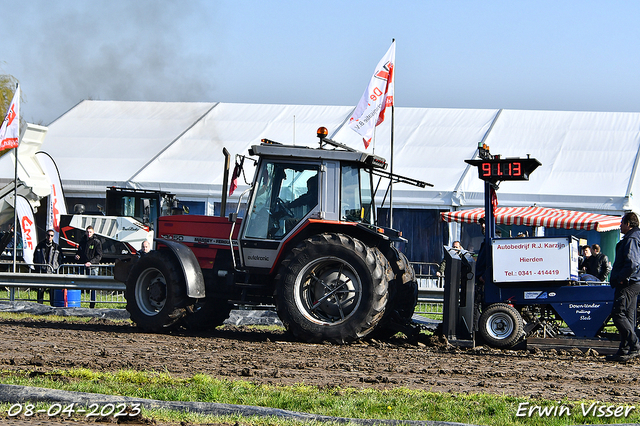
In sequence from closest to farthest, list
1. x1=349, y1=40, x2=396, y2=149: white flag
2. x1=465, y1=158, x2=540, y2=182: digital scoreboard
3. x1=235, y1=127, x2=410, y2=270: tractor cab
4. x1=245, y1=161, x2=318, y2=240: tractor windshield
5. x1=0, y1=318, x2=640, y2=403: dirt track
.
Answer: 1. x1=0, y1=318, x2=640, y2=403: dirt track
2. x1=465, y1=158, x2=540, y2=182: digital scoreboard
3. x1=235, y1=127, x2=410, y2=270: tractor cab
4. x1=245, y1=161, x2=318, y2=240: tractor windshield
5. x1=349, y1=40, x2=396, y2=149: white flag

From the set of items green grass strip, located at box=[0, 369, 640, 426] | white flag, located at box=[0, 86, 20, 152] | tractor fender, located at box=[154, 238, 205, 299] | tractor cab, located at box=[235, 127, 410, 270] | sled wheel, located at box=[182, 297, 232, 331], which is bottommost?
green grass strip, located at box=[0, 369, 640, 426]

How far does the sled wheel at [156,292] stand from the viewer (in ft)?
32.3

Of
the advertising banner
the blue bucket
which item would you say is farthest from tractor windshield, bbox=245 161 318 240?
the blue bucket

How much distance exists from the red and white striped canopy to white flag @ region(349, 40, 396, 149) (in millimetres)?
4247

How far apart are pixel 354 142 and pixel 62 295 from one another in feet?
35.8

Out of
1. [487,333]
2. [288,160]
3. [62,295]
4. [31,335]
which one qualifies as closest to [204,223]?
[288,160]

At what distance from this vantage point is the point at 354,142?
22844 mm

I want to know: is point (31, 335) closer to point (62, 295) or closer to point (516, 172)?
point (62, 295)

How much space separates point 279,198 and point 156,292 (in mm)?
2162

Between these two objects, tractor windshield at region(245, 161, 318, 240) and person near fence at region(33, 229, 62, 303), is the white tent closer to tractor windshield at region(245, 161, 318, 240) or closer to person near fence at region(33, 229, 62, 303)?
person near fence at region(33, 229, 62, 303)

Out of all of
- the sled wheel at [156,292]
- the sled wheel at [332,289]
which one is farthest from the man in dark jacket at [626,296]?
the sled wheel at [156,292]

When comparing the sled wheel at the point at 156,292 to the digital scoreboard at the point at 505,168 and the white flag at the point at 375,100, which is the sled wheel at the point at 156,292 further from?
the white flag at the point at 375,100

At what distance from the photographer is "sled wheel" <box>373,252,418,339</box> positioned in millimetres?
9525

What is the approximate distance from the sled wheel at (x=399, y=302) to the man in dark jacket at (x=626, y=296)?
8.26 ft
